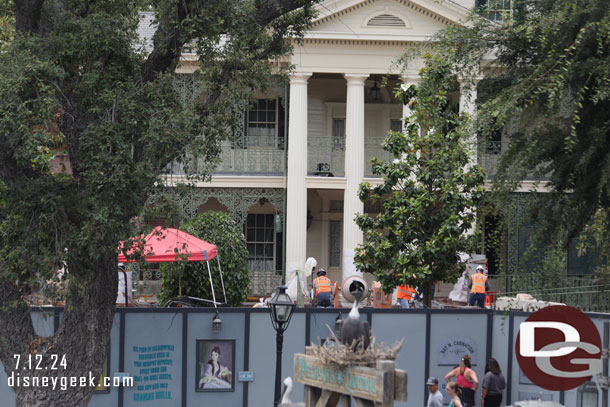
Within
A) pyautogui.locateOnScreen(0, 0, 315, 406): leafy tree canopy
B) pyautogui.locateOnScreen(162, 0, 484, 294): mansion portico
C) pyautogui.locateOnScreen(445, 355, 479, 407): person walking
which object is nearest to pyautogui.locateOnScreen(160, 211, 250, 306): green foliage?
pyautogui.locateOnScreen(162, 0, 484, 294): mansion portico

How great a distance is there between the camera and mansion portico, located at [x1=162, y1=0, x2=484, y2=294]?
24656mm

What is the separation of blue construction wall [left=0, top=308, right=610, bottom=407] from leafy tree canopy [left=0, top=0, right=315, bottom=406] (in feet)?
5.97

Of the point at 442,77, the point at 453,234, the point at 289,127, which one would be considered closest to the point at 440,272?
the point at 453,234

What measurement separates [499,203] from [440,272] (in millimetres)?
7233

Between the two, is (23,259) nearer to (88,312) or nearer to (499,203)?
(88,312)

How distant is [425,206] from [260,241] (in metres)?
12.4

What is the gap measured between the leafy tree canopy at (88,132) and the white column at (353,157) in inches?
503

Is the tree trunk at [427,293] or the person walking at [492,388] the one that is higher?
the tree trunk at [427,293]

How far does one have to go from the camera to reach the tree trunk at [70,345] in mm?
11344

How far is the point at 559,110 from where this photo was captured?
886cm

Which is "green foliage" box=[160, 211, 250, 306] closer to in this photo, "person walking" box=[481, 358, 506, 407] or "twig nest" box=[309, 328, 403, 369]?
"person walking" box=[481, 358, 506, 407]

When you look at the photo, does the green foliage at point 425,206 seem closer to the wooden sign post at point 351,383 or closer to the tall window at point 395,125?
the wooden sign post at point 351,383

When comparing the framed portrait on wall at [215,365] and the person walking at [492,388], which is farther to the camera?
the framed portrait on wall at [215,365]

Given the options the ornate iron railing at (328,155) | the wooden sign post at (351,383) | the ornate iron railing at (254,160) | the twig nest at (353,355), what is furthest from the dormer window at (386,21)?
the twig nest at (353,355)
